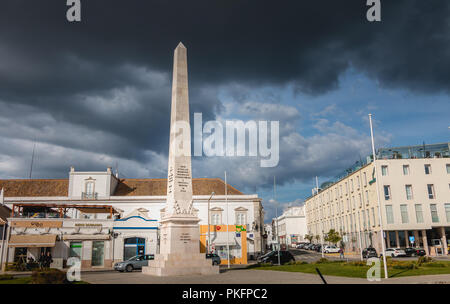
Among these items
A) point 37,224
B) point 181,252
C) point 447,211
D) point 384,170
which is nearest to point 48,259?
point 37,224

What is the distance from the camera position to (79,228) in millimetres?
36906

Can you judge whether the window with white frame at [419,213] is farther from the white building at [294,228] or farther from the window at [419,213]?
the white building at [294,228]

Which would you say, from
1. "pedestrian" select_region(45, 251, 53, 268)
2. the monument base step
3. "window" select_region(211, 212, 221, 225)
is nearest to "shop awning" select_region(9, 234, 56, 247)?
"pedestrian" select_region(45, 251, 53, 268)

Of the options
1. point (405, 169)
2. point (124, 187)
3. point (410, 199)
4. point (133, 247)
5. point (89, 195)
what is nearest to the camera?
point (133, 247)

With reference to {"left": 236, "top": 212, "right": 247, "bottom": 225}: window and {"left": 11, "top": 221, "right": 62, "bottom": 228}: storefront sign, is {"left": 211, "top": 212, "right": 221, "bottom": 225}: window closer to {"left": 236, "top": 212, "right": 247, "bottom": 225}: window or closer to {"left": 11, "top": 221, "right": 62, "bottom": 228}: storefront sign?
{"left": 236, "top": 212, "right": 247, "bottom": 225}: window

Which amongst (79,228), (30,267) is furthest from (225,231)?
(30,267)

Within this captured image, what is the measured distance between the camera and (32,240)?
34125mm

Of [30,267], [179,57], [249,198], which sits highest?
[179,57]

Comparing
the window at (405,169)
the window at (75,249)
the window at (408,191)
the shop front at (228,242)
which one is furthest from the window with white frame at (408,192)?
the window at (75,249)

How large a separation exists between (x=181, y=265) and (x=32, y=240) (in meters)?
22.1

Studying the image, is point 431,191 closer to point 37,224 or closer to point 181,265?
point 181,265
